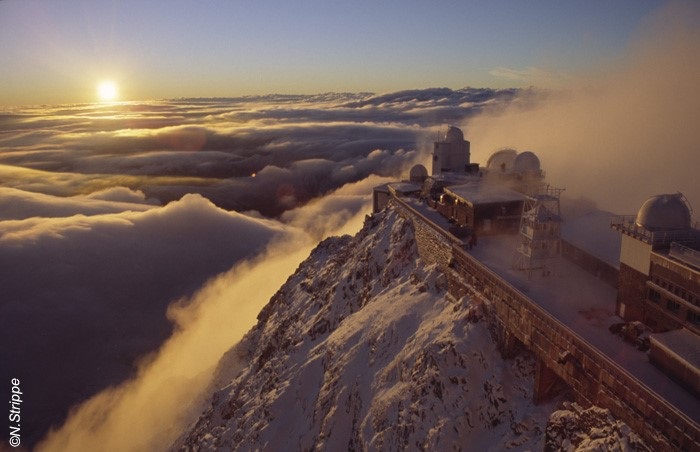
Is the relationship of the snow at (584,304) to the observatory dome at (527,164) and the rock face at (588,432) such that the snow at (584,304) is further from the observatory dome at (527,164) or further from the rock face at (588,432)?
the observatory dome at (527,164)

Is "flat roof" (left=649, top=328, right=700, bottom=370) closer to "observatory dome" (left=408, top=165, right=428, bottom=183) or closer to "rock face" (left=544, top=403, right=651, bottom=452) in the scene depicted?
"rock face" (left=544, top=403, right=651, bottom=452)

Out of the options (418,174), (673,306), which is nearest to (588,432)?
(673,306)

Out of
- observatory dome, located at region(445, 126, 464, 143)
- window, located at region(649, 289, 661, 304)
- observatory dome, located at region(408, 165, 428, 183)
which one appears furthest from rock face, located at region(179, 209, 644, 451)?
observatory dome, located at region(445, 126, 464, 143)

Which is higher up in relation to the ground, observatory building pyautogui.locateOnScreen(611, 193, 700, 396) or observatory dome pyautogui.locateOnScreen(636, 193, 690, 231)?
observatory dome pyautogui.locateOnScreen(636, 193, 690, 231)

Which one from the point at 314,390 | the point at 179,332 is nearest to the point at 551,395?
the point at 314,390

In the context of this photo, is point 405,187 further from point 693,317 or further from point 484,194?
point 693,317
